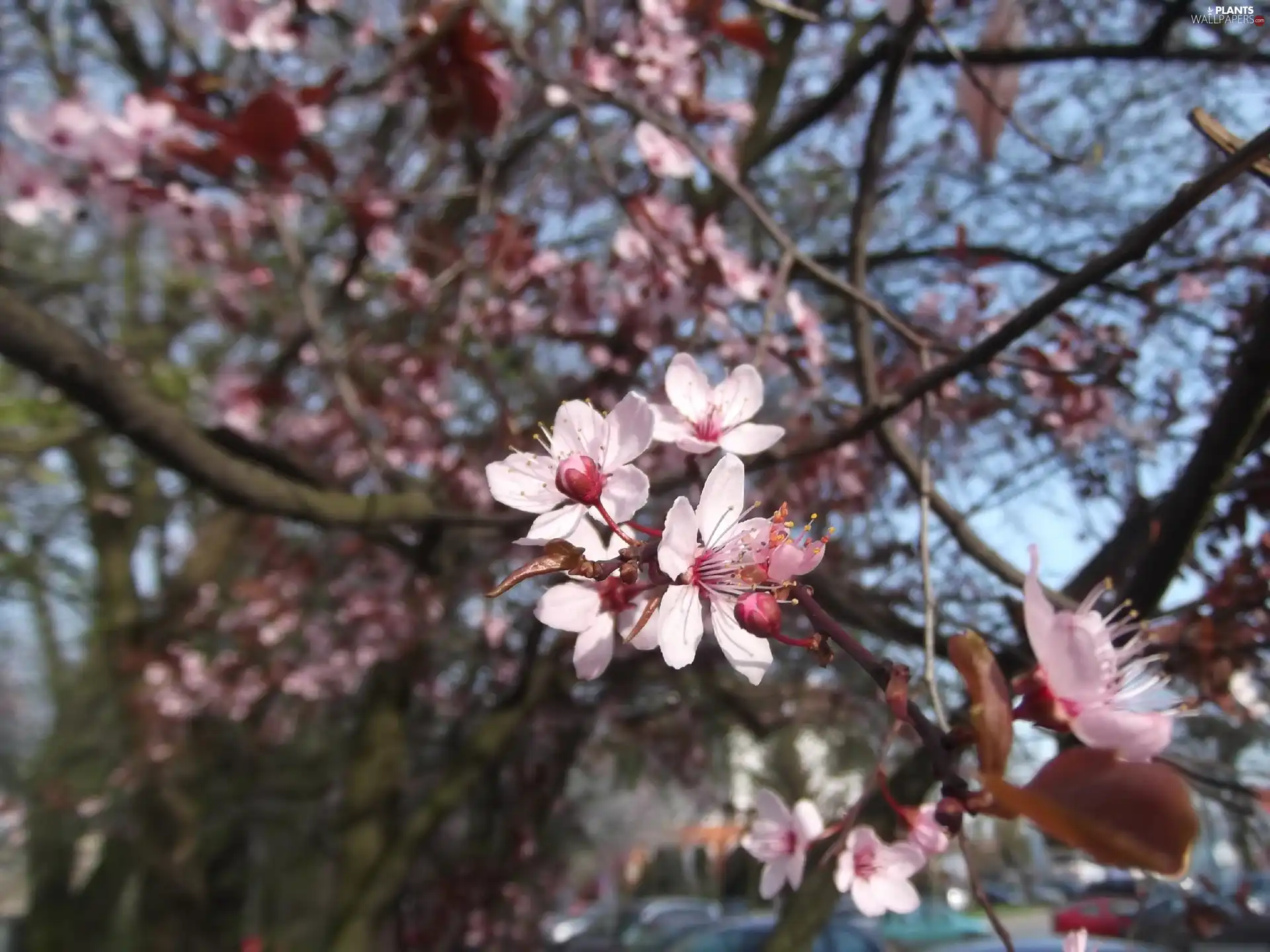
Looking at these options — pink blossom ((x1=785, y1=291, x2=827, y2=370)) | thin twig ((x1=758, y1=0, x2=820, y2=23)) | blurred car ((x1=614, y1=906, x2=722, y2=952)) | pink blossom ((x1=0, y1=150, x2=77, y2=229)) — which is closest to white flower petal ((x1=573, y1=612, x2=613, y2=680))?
Answer: thin twig ((x1=758, y1=0, x2=820, y2=23))

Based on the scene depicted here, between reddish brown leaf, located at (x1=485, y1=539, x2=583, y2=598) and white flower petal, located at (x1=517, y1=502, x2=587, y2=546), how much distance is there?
4 centimetres

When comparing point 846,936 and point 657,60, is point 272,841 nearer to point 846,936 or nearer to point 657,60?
point 846,936

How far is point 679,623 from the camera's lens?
0.78m

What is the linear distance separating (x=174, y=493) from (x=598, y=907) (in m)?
13.8

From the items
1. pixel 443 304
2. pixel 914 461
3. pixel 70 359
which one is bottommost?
pixel 914 461

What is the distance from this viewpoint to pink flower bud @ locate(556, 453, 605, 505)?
31.8 inches

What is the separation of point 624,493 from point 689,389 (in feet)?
0.75

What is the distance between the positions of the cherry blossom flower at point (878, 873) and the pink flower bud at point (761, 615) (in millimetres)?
446

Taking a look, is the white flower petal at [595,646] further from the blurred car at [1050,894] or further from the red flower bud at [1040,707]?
the blurred car at [1050,894]

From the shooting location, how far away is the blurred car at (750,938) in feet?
19.2

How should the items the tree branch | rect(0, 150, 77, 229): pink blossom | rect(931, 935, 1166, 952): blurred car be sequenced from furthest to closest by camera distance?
1. rect(931, 935, 1166, 952): blurred car
2. rect(0, 150, 77, 229): pink blossom
3. the tree branch

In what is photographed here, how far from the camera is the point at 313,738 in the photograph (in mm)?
6383

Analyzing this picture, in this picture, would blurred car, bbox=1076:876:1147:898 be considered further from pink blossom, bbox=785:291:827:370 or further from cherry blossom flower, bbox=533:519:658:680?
cherry blossom flower, bbox=533:519:658:680

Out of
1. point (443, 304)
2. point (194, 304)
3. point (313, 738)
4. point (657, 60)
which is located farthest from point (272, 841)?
point (657, 60)
